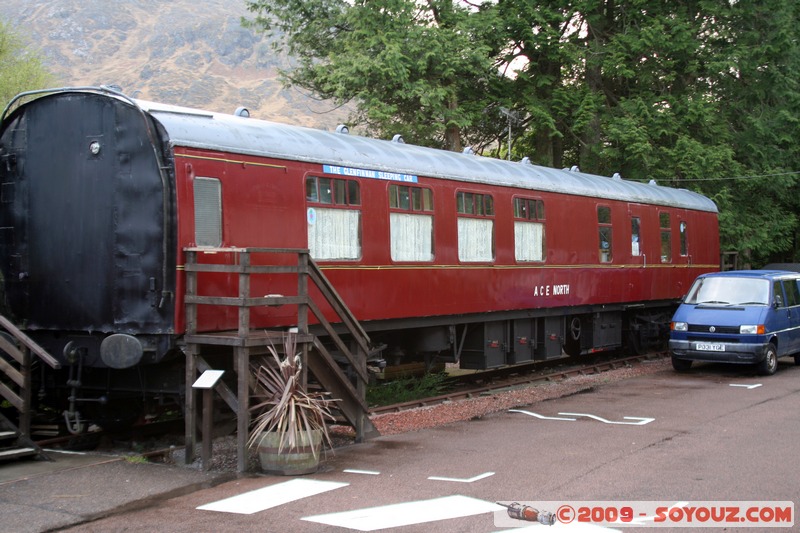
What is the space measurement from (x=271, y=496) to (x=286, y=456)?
0.76 metres

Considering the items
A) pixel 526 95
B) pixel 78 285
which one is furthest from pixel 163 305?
pixel 526 95

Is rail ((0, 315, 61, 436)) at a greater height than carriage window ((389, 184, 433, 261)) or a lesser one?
lesser

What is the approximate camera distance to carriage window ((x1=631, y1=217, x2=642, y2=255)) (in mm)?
18219

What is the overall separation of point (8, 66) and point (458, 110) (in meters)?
13.1

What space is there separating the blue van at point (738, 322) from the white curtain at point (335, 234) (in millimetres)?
7134

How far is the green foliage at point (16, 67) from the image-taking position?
2445cm

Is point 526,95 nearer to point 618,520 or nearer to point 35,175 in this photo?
point 35,175

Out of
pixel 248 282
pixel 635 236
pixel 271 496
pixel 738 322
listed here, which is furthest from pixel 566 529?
pixel 635 236

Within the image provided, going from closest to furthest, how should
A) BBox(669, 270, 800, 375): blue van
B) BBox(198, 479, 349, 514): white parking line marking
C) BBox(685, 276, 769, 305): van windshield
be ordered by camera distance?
BBox(198, 479, 349, 514): white parking line marking → BBox(669, 270, 800, 375): blue van → BBox(685, 276, 769, 305): van windshield

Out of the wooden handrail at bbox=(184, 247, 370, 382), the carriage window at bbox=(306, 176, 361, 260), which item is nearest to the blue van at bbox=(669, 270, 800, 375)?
the carriage window at bbox=(306, 176, 361, 260)

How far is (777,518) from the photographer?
21.2ft

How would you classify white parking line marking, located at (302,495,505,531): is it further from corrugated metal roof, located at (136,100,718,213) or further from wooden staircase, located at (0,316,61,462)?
corrugated metal roof, located at (136,100,718,213)

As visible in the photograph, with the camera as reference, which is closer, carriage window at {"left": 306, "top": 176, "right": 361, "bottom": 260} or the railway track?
carriage window at {"left": 306, "top": 176, "right": 361, "bottom": 260}

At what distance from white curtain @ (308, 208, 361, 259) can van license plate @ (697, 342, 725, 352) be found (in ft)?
23.4
